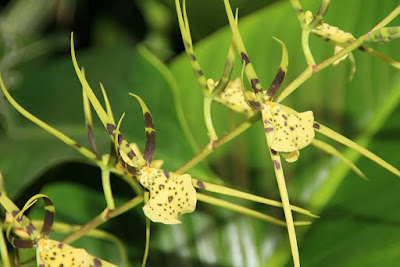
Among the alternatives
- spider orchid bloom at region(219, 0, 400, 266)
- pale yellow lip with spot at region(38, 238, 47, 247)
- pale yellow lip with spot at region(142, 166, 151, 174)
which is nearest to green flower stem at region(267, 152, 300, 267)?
A: spider orchid bloom at region(219, 0, 400, 266)

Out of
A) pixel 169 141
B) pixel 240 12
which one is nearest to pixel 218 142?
pixel 169 141

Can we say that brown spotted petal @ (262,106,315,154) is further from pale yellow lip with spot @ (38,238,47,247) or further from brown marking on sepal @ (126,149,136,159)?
pale yellow lip with spot @ (38,238,47,247)

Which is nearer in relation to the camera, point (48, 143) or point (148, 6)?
point (48, 143)

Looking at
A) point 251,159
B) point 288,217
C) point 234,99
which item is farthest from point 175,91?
point 288,217

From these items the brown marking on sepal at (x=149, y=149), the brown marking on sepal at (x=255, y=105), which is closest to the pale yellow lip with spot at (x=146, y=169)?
the brown marking on sepal at (x=149, y=149)

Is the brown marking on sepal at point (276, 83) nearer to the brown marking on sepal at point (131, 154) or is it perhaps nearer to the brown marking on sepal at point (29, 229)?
the brown marking on sepal at point (131, 154)

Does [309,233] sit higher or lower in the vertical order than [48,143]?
lower

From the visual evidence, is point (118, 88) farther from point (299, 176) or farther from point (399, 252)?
point (399, 252)
